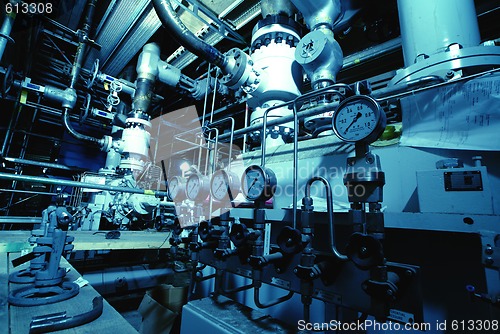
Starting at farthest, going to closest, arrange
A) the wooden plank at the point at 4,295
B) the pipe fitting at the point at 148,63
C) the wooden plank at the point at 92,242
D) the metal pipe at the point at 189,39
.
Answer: the pipe fitting at the point at 148,63
the metal pipe at the point at 189,39
the wooden plank at the point at 92,242
the wooden plank at the point at 4,295

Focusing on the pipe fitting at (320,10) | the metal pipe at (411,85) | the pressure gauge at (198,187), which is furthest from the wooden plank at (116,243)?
the pipe fitting at (320,10)

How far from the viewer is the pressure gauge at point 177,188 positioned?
1583mm

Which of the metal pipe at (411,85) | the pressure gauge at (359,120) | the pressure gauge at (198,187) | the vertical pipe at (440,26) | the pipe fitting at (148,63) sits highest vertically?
the pipe fitting at (148,63)

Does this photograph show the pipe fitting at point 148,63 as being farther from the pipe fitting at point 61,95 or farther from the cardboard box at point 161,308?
the cardboard box at point 161,308

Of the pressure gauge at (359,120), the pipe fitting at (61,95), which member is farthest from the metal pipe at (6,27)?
the pressure gauge at (359,120)

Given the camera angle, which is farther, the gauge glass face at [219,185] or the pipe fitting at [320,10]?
the pipe fitting at [320,10]

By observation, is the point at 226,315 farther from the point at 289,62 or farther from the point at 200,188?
the point at 289,62

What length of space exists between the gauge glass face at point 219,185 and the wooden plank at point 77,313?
67 cm

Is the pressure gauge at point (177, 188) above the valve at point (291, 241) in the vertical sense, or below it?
above

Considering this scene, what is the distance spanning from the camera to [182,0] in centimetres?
239

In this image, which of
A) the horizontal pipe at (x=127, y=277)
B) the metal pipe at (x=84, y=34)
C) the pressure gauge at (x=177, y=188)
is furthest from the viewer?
the metal pipe at (x=84, y=34)

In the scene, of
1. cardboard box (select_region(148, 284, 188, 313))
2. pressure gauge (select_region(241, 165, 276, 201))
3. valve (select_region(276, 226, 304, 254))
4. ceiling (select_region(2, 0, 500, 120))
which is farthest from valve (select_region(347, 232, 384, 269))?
ceiling (select_region(2, 0, 500, 120))

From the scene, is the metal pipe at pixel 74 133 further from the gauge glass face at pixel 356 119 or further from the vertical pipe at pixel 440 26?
the vertical pipe at pixel 440 26

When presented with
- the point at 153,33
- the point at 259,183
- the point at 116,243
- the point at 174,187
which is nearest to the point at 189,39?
the point at 174,187
